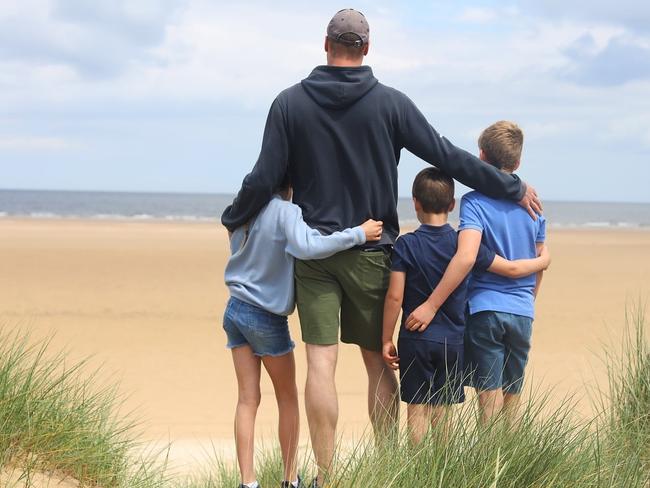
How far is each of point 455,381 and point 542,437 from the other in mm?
456

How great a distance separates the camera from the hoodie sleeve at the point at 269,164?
3.47 m

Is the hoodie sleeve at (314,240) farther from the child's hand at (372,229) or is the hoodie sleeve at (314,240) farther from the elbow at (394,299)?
the elbow at (394,299)

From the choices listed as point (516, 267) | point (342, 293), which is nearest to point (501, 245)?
point (516, 267)

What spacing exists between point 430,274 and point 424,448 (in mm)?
771

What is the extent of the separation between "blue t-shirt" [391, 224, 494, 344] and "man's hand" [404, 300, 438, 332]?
0.14ft

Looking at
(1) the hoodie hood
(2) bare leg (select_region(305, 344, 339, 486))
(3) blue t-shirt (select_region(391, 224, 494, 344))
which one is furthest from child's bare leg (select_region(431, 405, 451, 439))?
(1) the hoodie hood

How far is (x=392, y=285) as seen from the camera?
355 cm

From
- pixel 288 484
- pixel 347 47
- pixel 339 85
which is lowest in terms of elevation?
pixel 288 484

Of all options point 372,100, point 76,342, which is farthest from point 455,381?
point 76,342

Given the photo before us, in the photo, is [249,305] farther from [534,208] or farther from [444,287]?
[534,208]

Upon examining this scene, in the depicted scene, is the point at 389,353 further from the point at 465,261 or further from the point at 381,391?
the point at 465,261

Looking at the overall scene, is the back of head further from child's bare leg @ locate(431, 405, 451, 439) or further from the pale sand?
the pale sand

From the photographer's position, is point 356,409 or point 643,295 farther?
point 643,295

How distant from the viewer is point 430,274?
358cm
